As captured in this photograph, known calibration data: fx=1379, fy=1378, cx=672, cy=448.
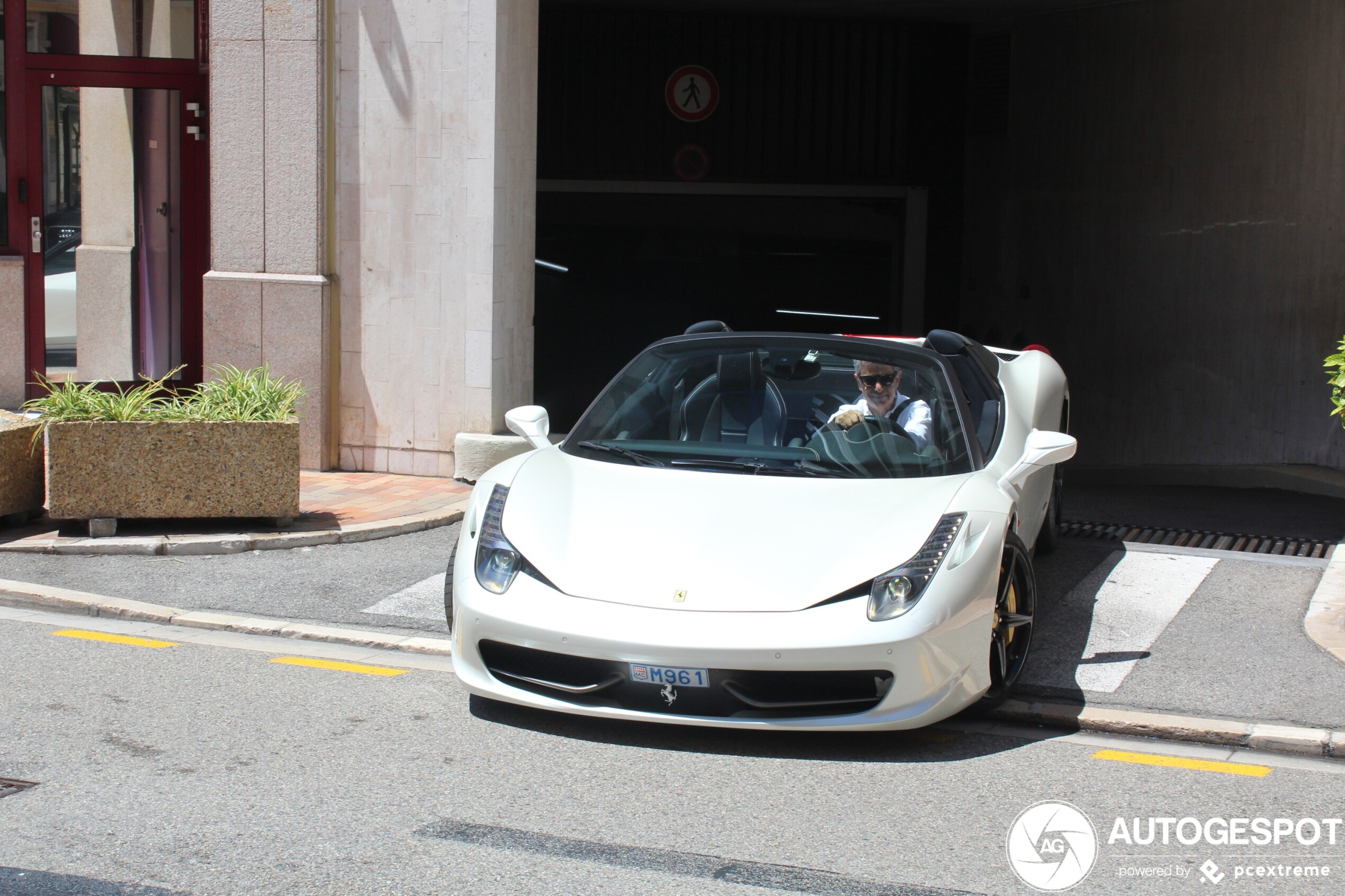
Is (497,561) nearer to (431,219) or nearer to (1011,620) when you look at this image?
(1011,620)

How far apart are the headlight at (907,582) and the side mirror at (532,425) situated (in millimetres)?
1877

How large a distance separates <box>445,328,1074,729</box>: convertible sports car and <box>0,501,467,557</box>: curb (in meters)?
2.35

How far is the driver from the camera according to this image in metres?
5.57

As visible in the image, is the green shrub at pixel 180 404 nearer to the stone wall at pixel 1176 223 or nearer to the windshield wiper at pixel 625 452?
the windshield wiper at pixel 625 452

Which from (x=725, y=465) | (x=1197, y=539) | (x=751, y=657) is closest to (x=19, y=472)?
(x=725, y=465)

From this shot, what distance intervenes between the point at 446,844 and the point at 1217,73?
13.4m

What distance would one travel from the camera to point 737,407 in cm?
581

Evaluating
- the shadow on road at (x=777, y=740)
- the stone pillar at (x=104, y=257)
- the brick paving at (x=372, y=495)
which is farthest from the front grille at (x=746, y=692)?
the stone pillar at (x=104, y=257)

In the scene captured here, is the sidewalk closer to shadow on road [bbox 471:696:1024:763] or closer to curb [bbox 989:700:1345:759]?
shadow on road [bbox 471:696:1024:763]

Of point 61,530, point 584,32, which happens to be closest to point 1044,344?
point 584,32

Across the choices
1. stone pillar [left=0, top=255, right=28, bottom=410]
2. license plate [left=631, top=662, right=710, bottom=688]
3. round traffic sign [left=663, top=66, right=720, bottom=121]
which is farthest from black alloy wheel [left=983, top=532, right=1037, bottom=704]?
round traffic sign [left=663, top=66, right=720, bottom=121]

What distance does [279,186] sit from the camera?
32.3 ft

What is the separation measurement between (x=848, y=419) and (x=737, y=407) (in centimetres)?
48

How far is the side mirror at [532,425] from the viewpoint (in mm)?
5941
